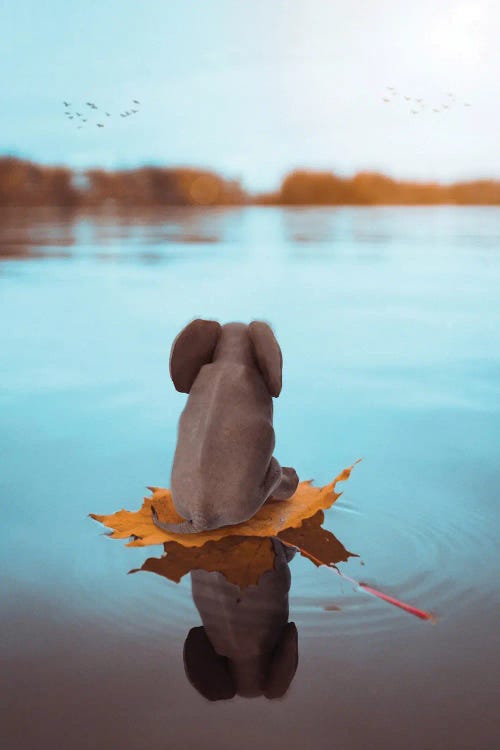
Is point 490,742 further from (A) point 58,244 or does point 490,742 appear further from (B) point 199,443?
(A) point 58,244

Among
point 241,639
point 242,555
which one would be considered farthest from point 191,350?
point 241,639

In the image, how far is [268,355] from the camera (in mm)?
3609

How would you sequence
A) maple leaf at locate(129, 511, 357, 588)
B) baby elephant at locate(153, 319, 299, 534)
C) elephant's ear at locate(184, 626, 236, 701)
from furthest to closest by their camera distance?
baby elephant at locate(153, 319, 299, 534) → maple leaf at locate(129, 511, 357, 588) → elephant's ear at locate(184, 626, 236, 701)

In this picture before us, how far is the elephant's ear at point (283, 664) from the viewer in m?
2.51

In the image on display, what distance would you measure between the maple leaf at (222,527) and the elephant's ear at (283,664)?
0.67 m

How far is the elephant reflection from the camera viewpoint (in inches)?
100

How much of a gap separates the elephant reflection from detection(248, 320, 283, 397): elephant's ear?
70cm

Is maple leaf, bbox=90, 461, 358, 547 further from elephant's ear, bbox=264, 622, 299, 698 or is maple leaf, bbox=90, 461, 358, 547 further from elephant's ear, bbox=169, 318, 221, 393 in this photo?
elephant's ear, bbox=264, 622, 299, 698

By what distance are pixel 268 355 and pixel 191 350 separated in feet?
0.97

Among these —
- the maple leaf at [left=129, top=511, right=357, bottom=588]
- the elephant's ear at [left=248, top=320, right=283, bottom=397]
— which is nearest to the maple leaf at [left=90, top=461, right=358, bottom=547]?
the maple leaf at [left=129, top=511, right=357, bottom=588]

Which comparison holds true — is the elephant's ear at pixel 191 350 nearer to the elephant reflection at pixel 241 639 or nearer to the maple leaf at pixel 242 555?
the maple leaf at pixel 242 555

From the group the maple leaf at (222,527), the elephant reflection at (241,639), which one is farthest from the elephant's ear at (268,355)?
the elephant reflection at (241,639)

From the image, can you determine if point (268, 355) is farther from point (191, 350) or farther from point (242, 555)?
point (242, 555)

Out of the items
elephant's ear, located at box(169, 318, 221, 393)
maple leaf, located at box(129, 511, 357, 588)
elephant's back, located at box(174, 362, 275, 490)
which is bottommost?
maple leaf, located at box(129, 511, 357, 588)
